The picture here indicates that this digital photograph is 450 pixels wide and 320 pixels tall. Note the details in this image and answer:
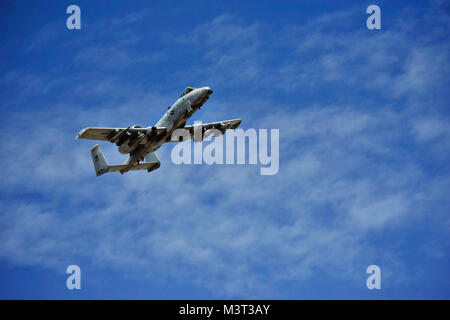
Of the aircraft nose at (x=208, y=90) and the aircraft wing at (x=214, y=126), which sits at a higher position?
the aircraft nose at (x=208, y=90)

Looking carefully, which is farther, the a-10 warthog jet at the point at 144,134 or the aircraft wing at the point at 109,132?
the aircraft wing at the point at 109,132

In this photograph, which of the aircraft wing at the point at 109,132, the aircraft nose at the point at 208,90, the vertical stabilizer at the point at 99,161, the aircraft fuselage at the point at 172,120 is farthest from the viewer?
the vertical stabilizer at the point at 99,161

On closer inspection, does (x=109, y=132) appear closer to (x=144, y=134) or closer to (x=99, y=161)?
(x=144, y=134)

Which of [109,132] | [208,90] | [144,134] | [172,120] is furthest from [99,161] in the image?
[208,90]

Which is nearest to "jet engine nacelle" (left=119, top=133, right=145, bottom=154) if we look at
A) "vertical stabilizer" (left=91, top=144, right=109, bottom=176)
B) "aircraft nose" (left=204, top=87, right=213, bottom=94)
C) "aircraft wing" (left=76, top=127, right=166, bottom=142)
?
"aircraft wing" (left=76, top=127, right=166, bottom=142)

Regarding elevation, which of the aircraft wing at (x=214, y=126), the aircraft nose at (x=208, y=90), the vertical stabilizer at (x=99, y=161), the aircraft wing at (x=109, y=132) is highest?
the aircraft nose at (x=208, y=90)

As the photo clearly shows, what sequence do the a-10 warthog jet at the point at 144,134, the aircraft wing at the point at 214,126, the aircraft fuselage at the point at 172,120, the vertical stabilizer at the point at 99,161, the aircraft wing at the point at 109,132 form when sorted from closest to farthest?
the aircraft fuselage at the point at 172,120
the a-10 warthog jet at the point at 144,134
the aircraft wing at the point at 109,132
the vertical stabilizer at the point at 99,161
the aircraft wing at the point at 214,126

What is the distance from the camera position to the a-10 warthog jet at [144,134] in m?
75.8

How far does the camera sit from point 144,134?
77.4 metres

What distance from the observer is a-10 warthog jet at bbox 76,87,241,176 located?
75750 millimetres

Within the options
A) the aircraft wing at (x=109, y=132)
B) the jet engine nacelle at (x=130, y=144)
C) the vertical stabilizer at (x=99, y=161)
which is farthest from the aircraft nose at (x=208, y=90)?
the vertical stabilizer at (x=99, y=161)

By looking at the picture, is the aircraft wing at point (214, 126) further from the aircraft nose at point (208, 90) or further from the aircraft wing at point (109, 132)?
the aircraft nose at point (208, 90)
